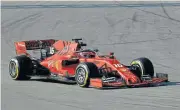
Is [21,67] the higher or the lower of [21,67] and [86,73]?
the higher

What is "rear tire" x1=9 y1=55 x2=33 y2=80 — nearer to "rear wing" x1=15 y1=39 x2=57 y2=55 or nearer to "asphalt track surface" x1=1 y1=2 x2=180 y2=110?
"asphalt track surface" x1=1 y1=2 x2=180 y2=110

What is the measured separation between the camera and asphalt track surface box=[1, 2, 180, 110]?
14.4 m

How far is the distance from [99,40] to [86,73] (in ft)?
44.5

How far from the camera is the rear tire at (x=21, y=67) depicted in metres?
19.3

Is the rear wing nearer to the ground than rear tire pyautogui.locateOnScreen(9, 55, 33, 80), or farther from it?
farther from it

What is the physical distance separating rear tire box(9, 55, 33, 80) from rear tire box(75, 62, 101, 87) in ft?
8.31

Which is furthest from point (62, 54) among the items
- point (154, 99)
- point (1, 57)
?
point (1, 57)

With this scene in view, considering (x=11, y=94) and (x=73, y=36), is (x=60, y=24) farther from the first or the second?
(x=11, y=94)

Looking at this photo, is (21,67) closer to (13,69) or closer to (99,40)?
(13,69)

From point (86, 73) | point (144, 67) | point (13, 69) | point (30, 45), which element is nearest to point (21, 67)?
point (13, 69)

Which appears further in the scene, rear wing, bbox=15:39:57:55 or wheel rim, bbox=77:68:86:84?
rear wing, bbox=15:39:57:55

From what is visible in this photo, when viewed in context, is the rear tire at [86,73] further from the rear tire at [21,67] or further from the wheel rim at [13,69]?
the wheel rim at [13,69]

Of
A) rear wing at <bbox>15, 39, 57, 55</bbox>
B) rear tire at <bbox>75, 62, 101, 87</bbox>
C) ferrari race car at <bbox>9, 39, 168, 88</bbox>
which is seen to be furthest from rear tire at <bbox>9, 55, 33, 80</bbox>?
rear tire at <bbox>75, 62, 101, 87</bbox>

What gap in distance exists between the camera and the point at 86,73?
671 inches
